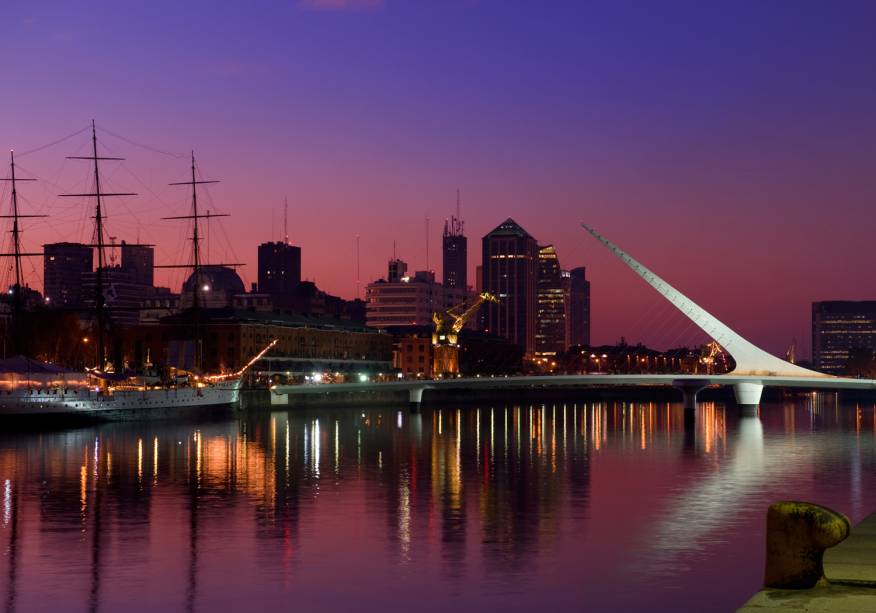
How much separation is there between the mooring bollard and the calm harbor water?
5.96 m

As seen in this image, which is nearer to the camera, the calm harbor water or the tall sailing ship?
the calm harbor water

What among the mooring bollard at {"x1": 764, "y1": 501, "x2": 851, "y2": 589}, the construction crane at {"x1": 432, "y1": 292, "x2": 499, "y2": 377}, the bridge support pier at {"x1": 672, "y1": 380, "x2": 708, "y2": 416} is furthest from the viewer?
the construction crane at {"x1": 432, "y1": 292, "x2": 499, "y2": 377}

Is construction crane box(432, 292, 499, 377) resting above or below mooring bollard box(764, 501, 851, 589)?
above

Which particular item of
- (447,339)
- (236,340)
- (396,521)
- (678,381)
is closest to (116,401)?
(678,381)

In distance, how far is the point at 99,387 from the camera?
336ft

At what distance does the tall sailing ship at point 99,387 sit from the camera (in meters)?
89.0

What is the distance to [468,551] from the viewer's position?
28656 millimetres

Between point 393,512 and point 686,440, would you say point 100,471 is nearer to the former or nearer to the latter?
point 393,512

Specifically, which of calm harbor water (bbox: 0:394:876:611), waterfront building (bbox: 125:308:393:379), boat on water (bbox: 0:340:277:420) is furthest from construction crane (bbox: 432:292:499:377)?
calm harbor water (bbox: 0:394:876:611)

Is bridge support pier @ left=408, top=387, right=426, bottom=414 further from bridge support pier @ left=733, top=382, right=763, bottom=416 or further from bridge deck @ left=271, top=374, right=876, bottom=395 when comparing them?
bridge support pier @ left=733, top=382, right=763, bottom=416

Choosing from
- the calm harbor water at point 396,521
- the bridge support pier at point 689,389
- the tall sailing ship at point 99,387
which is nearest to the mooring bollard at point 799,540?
the calm harbor water at point 396,521

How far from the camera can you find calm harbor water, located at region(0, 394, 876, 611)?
24.0 m

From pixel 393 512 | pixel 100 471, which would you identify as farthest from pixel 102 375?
pixel 393 512

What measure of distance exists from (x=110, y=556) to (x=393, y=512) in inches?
421
